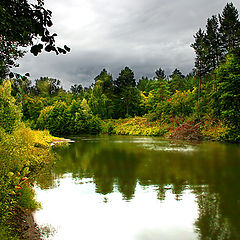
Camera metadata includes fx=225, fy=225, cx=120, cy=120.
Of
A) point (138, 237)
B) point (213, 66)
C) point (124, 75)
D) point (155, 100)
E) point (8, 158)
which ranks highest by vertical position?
point (124, 75)

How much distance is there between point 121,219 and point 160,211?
1231mm

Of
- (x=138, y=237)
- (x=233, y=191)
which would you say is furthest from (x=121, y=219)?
(x=233, y=191)

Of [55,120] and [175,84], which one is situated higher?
Result: [175,84]

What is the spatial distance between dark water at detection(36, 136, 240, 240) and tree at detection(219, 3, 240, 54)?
95.9ft

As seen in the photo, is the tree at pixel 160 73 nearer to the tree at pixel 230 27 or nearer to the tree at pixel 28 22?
the tree at pixel 230 27

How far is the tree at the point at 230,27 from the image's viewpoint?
34531 millimetres

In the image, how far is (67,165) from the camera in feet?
Result: 45.7

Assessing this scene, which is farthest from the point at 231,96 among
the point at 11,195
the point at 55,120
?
the point at 55,120

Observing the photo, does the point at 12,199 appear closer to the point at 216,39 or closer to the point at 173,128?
the point at 173,128

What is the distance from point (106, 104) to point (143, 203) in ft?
186

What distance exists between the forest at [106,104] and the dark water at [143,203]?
1252 mm

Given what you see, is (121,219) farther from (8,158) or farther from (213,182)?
(213,182)

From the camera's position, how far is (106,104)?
63031 mm

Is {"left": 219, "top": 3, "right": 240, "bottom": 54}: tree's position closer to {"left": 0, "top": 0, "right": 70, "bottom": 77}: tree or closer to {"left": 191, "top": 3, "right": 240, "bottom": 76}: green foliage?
{"left": 191, "top": 3, "right": 240, "bottom": 76}: green foliage
